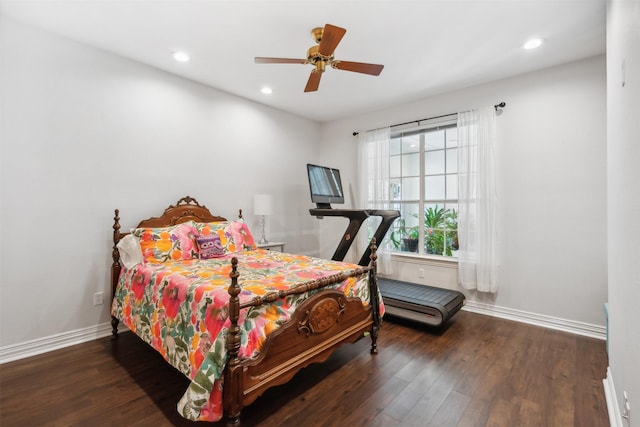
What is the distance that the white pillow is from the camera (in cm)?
277

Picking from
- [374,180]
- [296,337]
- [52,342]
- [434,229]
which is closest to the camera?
[296,337]

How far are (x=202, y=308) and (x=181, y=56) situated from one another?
2658 millimetres

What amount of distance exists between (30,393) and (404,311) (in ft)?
10.3

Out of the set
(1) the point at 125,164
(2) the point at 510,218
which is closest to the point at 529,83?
(2) the point at 510,218

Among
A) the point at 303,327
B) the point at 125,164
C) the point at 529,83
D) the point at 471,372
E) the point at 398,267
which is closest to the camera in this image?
the point at 303,327

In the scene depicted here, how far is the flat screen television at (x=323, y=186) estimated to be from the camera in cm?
407

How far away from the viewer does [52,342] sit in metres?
2.66

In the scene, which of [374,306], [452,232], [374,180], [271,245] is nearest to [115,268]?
[271,245]

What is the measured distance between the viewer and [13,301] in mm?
2494

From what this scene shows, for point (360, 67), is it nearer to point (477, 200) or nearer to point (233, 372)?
point (477, 200)

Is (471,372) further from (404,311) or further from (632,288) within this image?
(632,288)

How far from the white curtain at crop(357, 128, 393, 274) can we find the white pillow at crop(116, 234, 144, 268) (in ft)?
9.93

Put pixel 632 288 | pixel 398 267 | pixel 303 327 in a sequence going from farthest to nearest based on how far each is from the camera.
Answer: pixel 398 267, pixel 303 327, pixel 632 288

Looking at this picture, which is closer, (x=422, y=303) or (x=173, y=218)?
(x=422, y=303)
